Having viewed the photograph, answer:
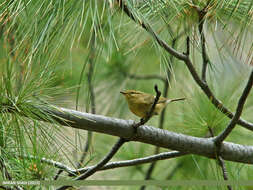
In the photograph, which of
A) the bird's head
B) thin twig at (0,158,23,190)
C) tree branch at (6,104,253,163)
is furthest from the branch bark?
the bird's head

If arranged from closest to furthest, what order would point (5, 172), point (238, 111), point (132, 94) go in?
point (5, 172), point (238, 111), point (132, 94)

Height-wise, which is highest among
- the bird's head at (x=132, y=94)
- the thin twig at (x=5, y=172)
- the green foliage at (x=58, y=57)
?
Answer: the green foliage at (x=58, y=57)

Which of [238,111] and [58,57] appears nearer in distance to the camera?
[58,57]

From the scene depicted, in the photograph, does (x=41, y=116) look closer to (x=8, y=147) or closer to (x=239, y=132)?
(x=8, y=147)

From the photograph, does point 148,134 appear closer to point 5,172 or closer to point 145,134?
point 145,134

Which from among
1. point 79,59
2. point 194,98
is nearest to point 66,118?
point 194,98

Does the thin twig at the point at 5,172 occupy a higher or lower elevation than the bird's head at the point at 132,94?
higher

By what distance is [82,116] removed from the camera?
3.44 ft

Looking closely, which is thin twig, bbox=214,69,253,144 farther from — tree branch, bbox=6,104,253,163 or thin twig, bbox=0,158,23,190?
thin twig, bbox=0,158,23,190

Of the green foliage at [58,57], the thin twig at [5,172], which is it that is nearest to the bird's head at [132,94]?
the green foliage at [58,57]

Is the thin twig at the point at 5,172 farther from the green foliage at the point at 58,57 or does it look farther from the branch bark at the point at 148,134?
the branch bark at the point at 148,134

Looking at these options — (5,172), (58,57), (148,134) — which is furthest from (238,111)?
(5,172)

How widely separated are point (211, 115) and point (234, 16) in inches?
14.9

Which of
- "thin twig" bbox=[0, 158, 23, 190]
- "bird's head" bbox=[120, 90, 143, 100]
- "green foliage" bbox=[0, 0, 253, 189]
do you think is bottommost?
"bird's head" bbox=[120, 90, 143, 100]
